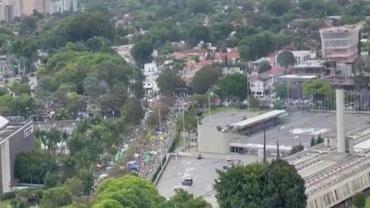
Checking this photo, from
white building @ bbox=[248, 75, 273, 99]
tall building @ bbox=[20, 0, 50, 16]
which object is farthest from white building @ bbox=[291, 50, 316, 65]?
tall building @ bbox=[20, 0, 50, 16]

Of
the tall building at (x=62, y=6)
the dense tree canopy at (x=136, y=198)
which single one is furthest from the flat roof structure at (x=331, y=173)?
the tall building at (x=62, y=6)

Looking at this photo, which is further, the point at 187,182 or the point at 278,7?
the point at 278,7

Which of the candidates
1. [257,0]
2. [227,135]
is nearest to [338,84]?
[227,135]

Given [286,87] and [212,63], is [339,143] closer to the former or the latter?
[286,87]

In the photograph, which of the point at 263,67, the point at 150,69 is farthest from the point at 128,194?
the point at 150,69

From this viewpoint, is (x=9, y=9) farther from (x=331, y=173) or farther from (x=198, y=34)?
(x=331, y=173)

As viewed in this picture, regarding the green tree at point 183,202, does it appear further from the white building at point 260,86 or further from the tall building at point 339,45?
the tall building at point 339,45

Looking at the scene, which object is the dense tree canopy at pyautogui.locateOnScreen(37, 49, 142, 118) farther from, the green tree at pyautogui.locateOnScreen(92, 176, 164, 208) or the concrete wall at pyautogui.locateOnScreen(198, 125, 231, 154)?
the green tree at pyautogui.locateOnScreen(92, 176, 164, 208)
